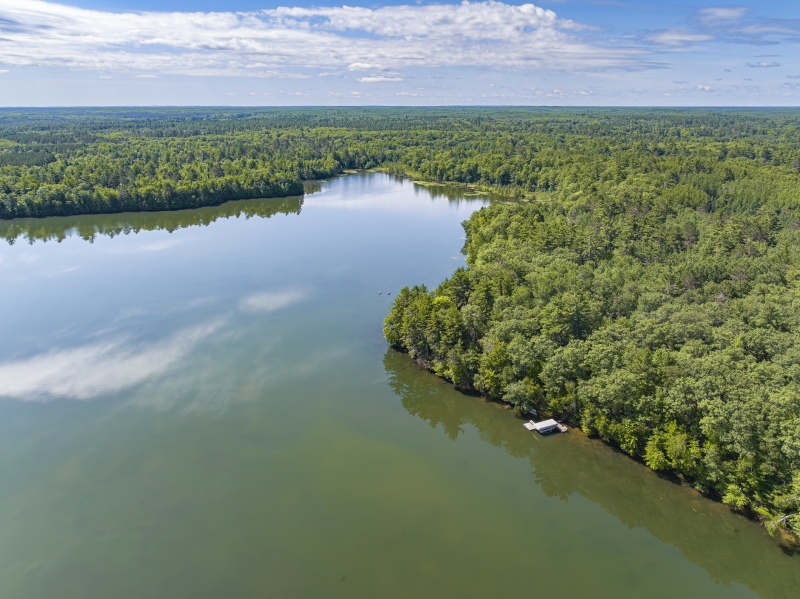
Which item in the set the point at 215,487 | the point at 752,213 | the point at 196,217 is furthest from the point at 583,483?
the point at 196,217

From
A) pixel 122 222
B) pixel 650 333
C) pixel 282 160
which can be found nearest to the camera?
pixel 650 333

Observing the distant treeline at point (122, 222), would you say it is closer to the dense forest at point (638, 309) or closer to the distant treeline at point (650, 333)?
the dense forest at point (638, 309)

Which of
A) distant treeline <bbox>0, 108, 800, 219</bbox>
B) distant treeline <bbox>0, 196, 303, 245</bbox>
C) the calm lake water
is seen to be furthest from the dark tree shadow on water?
distant treeline <bbox>0, 108, 800, 219</bbox>

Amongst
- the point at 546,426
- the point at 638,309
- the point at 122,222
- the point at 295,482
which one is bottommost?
the point at 295,482

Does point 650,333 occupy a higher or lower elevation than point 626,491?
higher

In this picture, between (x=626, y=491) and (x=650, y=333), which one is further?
(x=650, y=333)

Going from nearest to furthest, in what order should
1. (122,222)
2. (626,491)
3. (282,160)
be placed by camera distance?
(626,491) → (122,222) → (282,160)

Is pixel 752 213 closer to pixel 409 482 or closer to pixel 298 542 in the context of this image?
pixel 409 482

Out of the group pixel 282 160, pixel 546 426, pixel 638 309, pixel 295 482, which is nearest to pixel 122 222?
pixel 282 160

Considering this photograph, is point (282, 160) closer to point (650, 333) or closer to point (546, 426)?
point (546, 426)
